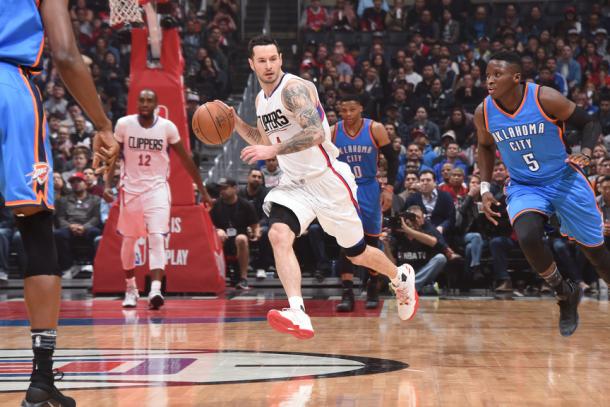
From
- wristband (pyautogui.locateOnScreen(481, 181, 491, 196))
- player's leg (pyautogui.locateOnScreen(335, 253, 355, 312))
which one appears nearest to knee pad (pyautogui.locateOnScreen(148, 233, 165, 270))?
player's leg (pyautogui.locateOnScreen(335, 253, 355, 312))

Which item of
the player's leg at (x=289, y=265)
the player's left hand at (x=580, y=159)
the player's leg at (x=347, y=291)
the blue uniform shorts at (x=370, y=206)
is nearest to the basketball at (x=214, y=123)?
the player's leg at (x=289, y=265)

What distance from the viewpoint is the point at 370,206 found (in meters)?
8.69

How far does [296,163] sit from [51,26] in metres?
2.42

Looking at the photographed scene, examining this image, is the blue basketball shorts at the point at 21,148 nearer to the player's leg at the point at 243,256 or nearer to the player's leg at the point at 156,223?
the player's leg at the point at 156,223

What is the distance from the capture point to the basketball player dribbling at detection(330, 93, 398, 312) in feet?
28.2

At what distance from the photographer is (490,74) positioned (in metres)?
6.15

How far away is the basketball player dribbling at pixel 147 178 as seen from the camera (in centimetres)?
927

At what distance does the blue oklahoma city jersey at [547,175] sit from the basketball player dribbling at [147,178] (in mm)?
4030

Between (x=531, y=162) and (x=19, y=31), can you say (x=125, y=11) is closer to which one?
(x=531, y=162)

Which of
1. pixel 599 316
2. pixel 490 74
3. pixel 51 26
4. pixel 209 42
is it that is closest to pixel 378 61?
pixel 209 42

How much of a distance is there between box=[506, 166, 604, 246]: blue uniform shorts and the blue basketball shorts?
3553 mm

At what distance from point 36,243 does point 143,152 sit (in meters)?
5.95

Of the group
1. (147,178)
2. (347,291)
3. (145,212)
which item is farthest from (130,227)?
(347,291)

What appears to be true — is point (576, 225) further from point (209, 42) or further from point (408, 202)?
point (209, 42)
